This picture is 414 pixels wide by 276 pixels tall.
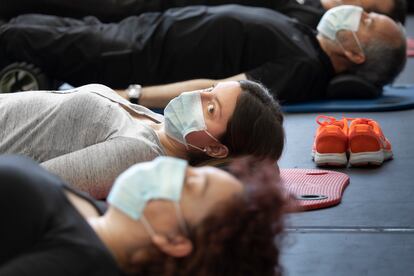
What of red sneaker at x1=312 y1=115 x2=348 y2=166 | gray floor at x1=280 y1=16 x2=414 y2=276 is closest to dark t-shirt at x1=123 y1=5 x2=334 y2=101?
gray floor at x1=280 y1=16 x2=414 y2=276

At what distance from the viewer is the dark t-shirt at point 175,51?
3918mm

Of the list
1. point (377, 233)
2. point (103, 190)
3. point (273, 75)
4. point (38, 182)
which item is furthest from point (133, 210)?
point (273, 75)

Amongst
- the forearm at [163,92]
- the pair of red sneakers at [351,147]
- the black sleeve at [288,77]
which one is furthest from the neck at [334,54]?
the pair of red sneakers at [351,147]

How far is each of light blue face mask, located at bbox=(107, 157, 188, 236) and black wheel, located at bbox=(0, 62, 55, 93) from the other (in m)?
2.40

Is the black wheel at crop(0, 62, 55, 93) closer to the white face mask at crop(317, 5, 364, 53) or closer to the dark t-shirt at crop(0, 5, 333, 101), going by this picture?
the dark t-shirt at crop(0, 5, 333, 101)

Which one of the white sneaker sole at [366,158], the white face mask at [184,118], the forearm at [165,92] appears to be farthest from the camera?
the forearm at [165,92]

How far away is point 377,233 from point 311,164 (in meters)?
0.73

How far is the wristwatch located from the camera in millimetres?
3840

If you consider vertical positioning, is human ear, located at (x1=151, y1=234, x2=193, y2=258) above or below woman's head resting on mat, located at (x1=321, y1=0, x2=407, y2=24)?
above

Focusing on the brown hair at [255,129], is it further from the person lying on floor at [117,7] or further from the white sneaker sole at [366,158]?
the person lying on floor at [117,7]

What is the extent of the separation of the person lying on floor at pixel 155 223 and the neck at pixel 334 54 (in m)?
2.60

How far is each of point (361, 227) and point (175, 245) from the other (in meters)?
0.99

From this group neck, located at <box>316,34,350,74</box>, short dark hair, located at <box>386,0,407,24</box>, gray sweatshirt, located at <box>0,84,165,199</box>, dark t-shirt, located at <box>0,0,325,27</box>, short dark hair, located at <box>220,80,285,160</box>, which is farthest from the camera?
short dark hair, located at <box>386,0,407,24</box>

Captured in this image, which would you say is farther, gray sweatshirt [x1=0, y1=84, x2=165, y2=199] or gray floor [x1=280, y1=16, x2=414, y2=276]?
gray sweatshirt [x1=0, y1=84, x2=165, y2=199]
